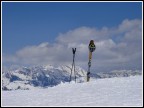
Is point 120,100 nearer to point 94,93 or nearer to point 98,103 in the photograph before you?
point 98,103

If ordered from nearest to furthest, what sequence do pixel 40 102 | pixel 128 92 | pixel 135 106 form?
pixel 135 106 → pixel 40 102 → pixel 128 92

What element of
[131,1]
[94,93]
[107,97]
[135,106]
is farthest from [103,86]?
[135,106]

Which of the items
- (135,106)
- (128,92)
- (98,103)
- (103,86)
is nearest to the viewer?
(135,106)

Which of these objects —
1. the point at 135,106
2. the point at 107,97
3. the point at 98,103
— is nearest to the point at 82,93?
the point at 107,97

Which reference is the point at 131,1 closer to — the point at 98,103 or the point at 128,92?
the point at 128,92

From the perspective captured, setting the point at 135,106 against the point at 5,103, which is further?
the point at 5,103

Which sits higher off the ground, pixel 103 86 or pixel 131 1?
pixel 131 1
